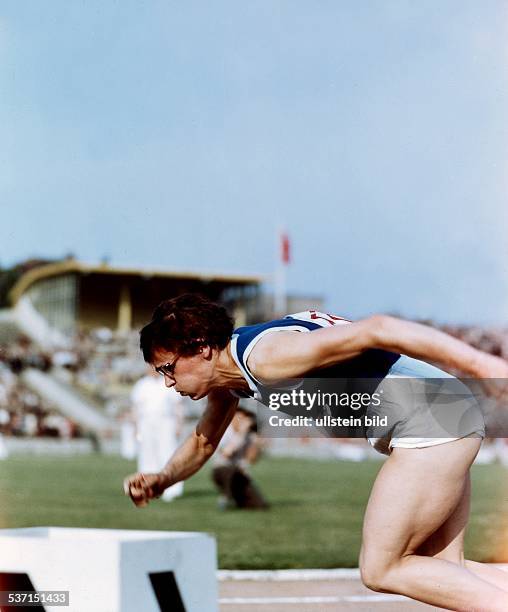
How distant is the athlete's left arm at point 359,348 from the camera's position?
3.70 m

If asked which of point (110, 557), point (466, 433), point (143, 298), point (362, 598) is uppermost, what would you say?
point (143, 298)

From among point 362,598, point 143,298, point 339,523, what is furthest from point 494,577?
point 143,298

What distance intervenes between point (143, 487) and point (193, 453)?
31 centimetres

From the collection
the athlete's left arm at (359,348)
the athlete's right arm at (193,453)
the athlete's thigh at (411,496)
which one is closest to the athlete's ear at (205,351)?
the athlete's left arm at (359,348)

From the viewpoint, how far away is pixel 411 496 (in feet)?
14.1

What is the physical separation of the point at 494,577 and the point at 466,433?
2.32 ft

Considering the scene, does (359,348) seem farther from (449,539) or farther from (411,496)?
(449,539)

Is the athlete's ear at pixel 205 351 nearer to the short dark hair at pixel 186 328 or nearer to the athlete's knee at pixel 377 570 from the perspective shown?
the short dark hair at pixel 186 328

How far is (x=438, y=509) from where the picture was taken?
14.3ft

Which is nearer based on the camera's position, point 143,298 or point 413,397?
point 413,397

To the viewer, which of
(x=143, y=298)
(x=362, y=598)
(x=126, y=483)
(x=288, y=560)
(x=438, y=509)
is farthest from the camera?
(x=143, y=298)

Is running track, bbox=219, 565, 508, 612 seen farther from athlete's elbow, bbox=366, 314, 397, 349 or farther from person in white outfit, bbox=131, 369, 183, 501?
person in white outfit, bbox=131, 369, 183, 501

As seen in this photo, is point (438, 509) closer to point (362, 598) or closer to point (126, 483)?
point (126, 483)

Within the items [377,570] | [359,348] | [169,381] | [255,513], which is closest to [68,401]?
[255,513]
